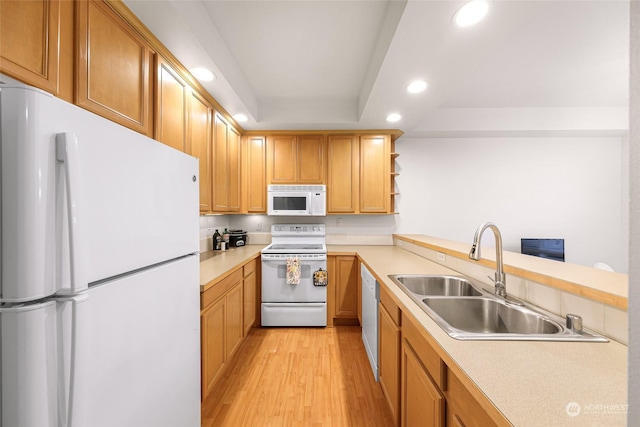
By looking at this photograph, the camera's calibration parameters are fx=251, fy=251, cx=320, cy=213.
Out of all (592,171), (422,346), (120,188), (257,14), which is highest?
(257,14)

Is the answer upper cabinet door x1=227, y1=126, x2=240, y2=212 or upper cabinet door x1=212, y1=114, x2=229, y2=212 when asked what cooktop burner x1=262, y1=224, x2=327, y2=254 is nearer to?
upper cabinet door x1=227, y1=126, x2=240, y2=212

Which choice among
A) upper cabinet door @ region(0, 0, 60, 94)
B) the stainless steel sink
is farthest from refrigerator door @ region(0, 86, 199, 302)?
the stainless steel sink

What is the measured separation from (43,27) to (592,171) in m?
5.59

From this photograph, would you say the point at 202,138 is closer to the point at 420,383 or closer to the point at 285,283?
the point at 285,283

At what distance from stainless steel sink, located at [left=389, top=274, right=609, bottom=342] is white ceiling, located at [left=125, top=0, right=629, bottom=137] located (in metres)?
1.42

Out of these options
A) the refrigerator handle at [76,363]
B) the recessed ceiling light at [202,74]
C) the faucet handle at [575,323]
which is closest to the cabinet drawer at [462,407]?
the faucet handle at [575,323]

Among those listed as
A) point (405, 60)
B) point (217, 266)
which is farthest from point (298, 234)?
point (405, 60)

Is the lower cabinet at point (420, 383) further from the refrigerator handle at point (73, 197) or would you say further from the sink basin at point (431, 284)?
the refrigerator handle at point (73, 197)

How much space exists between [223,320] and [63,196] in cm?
154

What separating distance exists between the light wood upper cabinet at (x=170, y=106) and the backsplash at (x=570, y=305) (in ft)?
7.01

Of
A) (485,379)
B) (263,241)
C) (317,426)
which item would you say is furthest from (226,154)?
(485,379)

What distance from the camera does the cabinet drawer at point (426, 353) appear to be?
88cm

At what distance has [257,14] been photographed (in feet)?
5.53

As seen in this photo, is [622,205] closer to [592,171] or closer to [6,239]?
[592,171]
